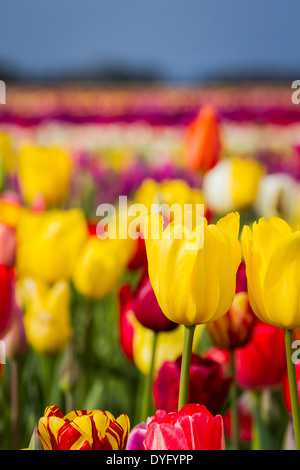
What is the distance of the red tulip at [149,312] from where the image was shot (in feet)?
1.88

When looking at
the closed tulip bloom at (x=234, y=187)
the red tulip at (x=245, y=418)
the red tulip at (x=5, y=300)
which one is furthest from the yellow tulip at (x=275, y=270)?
the closed tulip bloom at (x=234, y=187)

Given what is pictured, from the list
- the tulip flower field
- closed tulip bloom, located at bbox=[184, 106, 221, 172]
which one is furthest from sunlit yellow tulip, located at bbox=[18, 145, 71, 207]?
closed tulip bloom, located at bbox=[184, 106, 221, 172]

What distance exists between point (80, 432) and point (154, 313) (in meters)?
0.20

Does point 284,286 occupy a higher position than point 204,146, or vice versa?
point 204,146

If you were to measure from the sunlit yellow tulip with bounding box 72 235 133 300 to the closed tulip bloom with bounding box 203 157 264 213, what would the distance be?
34 centimetres

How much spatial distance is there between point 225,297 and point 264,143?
2.89m

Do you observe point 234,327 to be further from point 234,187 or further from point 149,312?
point 234,187

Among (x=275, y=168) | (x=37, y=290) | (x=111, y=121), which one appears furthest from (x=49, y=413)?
(x=111, y=121)

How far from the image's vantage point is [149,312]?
1.89ft

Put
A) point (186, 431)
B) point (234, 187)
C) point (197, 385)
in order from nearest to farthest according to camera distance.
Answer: point (186, 431) < point (197, 385) < point (234, 187)

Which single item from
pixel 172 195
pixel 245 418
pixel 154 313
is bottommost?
pixel 245 418

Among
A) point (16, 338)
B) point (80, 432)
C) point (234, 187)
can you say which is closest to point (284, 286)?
point (80, 432)

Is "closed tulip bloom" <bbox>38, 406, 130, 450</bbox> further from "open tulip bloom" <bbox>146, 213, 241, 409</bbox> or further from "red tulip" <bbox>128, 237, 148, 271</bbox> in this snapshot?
"red tulip" <bbox>128, 237, 148, 271</bbox>

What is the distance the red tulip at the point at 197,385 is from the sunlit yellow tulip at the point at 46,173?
65cm
